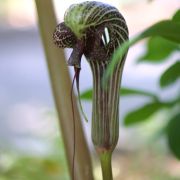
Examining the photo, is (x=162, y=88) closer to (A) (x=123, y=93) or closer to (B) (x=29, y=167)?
(A) (x=123, y=93)

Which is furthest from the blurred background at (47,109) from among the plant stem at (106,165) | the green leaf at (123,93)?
the plant stem at (106,165)

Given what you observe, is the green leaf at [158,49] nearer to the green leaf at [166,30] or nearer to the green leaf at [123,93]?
the green leaf at [123,93]

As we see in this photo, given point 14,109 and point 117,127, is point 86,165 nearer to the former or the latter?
point 117,127

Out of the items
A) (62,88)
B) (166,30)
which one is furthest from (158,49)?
(166,30)

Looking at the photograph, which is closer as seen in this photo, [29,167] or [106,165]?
[106,165]

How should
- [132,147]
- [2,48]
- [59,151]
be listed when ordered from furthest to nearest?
[2,48], [132,147], [59,151]

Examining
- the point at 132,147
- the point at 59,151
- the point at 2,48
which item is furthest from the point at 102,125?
the point at 2,48
